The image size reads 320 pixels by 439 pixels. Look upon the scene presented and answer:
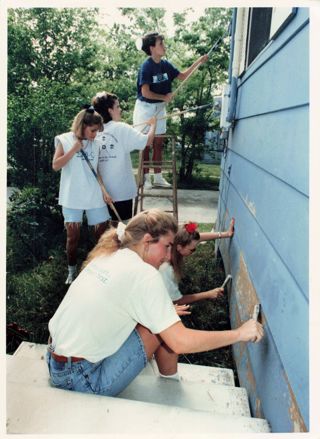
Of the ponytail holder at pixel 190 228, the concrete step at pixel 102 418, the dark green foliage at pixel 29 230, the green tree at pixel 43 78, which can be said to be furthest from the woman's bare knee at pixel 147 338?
the green tree at pixel 43 78

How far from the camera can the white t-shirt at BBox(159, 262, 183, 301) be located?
2289 mm

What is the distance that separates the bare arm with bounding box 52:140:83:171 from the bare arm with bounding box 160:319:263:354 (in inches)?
78.3

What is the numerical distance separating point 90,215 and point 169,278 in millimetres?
1227

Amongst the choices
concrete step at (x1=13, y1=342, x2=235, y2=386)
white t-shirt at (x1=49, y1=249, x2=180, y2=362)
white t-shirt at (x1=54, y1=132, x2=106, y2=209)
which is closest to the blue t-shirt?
white t-shirt at (x1=54, y1=132, x2=106, y2=209)

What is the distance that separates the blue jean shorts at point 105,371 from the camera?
5.32ft

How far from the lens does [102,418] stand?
4.42ft

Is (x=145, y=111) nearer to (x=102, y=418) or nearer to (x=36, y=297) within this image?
(x=36, y=297)

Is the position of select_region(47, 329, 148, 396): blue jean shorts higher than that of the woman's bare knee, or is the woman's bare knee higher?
the woman's bare knee

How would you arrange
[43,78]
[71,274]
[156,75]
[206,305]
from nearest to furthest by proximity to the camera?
[206,305]
[71,274]
[156,75]
[43,78]

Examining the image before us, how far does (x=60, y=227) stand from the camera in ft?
15.5

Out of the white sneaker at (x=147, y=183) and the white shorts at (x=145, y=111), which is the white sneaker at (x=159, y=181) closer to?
the white sneaker at (x=147, y=183)

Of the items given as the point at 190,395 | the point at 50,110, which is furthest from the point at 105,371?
the point at 50,110

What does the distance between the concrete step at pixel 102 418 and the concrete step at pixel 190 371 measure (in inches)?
27.2

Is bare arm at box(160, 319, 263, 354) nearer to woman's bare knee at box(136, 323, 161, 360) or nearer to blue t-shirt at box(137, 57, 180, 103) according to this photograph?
woman's bare knee at box(136, 323, 161, 360)
